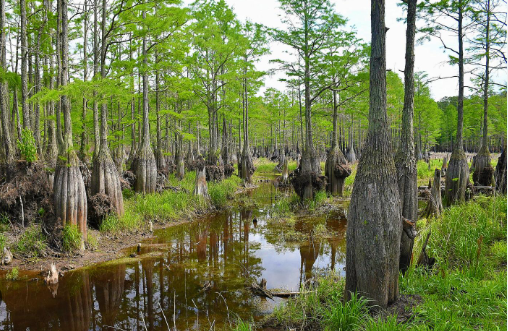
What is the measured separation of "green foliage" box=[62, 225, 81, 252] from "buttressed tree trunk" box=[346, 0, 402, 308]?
6260 millimetres

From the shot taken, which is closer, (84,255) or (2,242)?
(2,242)

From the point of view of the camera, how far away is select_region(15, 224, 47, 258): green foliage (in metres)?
7.07

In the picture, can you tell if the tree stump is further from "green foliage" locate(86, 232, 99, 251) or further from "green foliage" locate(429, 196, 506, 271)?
"green foliage" locate(429, 196, 506, 271)

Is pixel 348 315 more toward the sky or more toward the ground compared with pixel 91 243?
more toward the sky

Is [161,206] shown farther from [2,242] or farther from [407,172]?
[407,172]

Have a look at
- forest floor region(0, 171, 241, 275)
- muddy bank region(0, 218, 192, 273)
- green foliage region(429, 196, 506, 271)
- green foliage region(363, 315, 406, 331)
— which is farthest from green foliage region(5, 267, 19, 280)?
green foliage region(429, 196, 506, 271)

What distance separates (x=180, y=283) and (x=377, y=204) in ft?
13.8

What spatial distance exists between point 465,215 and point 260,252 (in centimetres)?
528

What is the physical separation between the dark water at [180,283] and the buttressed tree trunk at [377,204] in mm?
2033

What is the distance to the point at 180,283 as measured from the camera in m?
6.30

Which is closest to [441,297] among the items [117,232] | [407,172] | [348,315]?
[348,315]

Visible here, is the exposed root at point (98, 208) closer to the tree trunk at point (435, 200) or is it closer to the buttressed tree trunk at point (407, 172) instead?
the buttressed tree trunk at point (407, 172)

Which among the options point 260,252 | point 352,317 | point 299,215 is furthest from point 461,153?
point 352,317

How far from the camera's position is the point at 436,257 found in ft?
19.8
